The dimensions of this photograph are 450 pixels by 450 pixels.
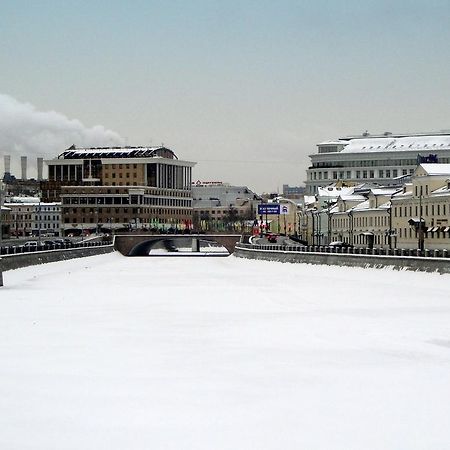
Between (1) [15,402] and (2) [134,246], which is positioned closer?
(1) [15,402]

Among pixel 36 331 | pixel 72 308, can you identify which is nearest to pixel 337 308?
pixel 72 308

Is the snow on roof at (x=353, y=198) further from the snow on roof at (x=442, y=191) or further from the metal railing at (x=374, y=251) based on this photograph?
the snow on roof at (x=442, y=191)

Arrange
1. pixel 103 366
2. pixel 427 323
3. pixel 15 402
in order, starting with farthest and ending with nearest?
pixel 427 323 < pixel 103 366 < pixel 15 402

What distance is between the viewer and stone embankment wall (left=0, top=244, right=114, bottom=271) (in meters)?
89.5

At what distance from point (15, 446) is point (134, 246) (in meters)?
175

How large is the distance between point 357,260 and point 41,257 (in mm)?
33297

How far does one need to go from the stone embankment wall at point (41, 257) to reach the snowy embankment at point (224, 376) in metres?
31.4

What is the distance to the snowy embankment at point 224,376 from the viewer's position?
1962 centimetres

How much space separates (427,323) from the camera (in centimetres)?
3953

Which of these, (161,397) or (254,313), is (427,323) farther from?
(161,397)

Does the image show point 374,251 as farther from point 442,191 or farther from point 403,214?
point 403,214

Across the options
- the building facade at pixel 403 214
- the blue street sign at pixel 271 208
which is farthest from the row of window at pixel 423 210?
the blue street sign at pixel 271 208

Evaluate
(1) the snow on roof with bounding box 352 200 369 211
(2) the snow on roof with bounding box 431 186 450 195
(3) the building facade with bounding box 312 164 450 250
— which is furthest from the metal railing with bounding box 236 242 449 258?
(1) the snow on roof with bounding box 352 200 369 211

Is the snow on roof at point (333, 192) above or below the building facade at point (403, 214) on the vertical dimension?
above
